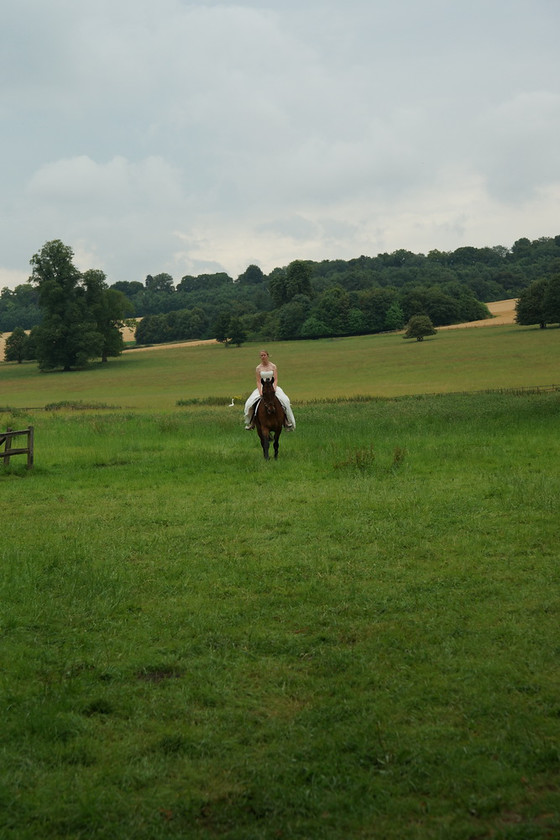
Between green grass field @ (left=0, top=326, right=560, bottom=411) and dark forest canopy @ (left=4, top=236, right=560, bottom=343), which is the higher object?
dark forest canopy @ (left=4, top=236, right=560, bottom=343)

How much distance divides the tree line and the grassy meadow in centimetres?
8322

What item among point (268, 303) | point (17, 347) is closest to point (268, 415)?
point (17, 347)

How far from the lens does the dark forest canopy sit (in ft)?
400

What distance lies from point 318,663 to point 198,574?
308 cm

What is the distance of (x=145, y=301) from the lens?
17562cm

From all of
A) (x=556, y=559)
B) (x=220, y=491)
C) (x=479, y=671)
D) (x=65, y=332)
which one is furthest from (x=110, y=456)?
(x=65, y=332)

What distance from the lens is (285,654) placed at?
21.8ft

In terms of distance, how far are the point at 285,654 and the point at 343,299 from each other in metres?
120

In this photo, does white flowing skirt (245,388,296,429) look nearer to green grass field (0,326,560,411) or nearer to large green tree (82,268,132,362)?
green grass field (0,326,560,411)

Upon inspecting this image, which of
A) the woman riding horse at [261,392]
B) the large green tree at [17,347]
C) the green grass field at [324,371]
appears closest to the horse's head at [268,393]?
the woman riding horse at [261,392]

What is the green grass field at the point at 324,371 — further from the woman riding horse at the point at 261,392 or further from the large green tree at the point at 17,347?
the woman riding horse at the point at 261,392

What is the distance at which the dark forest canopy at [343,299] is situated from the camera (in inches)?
4801

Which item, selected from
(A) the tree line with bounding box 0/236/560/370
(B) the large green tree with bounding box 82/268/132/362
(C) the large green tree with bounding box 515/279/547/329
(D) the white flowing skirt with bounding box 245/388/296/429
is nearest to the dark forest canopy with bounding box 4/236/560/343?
(A) the tree line with bounding box 0/236/560/370

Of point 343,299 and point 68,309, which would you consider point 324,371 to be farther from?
point 343,299
